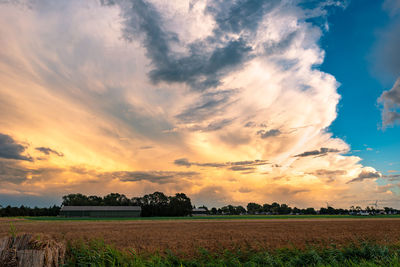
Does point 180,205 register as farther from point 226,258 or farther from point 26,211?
point 226,258

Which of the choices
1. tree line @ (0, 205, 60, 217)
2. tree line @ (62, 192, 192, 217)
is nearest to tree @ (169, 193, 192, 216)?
tree line @ (62, 192, 192, 217)

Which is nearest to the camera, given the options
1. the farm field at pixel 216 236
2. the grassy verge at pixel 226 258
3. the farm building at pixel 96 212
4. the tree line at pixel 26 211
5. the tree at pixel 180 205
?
the grassy verge at pixel 226 258

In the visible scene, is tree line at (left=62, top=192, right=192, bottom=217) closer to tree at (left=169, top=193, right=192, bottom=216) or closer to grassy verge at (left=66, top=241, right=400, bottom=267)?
tree at (left=169, top=193, right=192, bottom=216)

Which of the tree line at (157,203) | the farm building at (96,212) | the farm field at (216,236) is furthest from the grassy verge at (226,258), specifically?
the tree line at (157,203)

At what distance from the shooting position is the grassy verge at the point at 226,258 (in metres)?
12.1

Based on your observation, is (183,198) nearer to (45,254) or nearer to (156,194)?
(156,194)

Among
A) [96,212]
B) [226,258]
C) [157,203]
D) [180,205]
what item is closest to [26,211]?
[96,212]

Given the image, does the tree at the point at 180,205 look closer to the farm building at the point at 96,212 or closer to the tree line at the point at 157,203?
the tree line at the point at 157,203

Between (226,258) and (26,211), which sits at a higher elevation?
(26,211)

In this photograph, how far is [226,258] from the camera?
53.9ft

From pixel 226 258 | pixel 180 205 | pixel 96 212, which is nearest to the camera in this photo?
pixel 226 258

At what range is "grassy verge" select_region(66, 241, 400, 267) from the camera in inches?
478

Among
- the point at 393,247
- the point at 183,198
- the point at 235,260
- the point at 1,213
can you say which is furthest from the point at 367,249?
the point at 1,213

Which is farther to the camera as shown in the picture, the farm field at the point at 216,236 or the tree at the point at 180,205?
the tree at the point at 180,205
